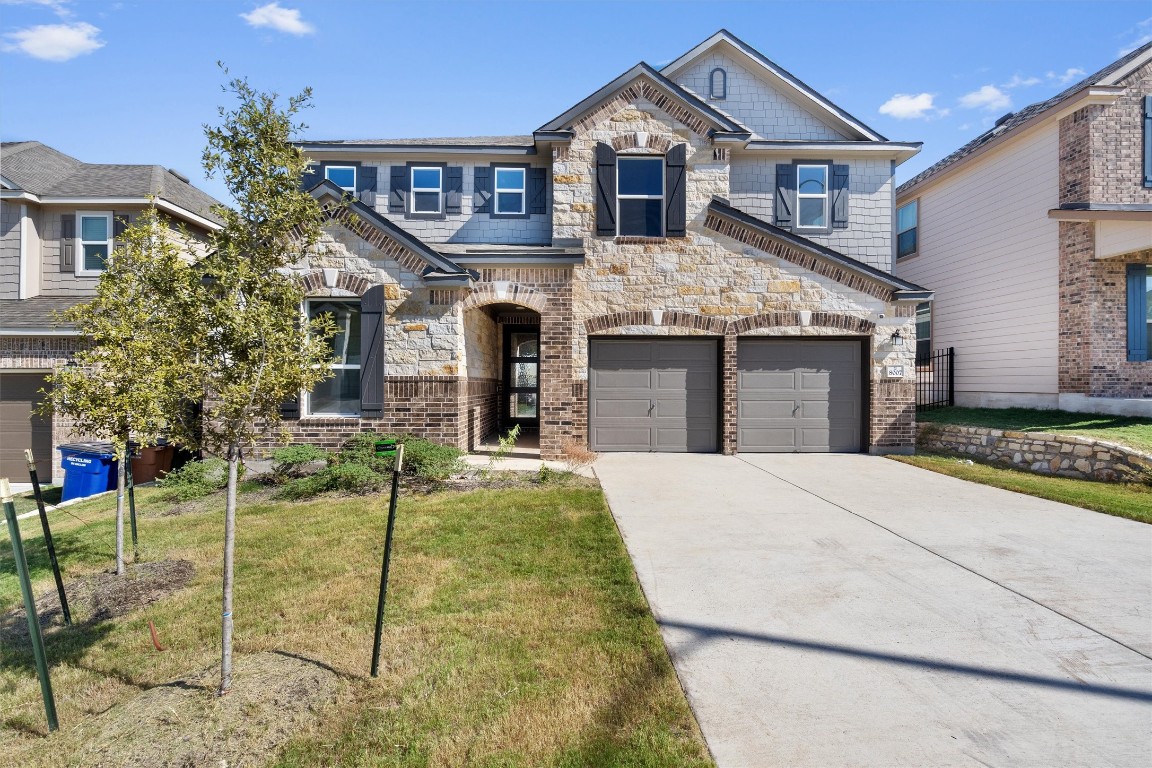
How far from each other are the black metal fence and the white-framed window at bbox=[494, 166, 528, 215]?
12.7 m

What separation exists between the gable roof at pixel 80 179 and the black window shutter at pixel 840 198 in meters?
15.3

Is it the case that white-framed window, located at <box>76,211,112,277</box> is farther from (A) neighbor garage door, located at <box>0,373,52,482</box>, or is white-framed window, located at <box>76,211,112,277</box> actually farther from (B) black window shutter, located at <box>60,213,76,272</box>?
(A) neighbor garage door, located at <box>0,373,52,482</box>

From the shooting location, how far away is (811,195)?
1453 centimetres

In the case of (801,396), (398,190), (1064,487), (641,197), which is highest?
(398,190)

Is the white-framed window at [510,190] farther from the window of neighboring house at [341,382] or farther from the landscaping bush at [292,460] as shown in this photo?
the landscaping bush at [292,460]

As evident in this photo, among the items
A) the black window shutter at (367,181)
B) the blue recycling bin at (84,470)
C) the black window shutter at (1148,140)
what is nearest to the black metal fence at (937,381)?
the black window shutter at (1148,140)

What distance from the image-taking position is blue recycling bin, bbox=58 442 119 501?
410 inches

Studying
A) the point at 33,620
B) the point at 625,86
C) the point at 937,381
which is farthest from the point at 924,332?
the point at 33,620

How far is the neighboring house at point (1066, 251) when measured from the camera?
1259 cm

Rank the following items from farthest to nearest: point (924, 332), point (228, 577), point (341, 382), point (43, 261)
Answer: point (924, 332) → point (43, 261) → point (341, 382) → point (228, 577)

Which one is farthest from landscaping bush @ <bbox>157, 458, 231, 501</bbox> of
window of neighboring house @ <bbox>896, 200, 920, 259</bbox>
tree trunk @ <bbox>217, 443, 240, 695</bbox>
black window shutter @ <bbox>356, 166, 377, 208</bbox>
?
window of neighboring house @ <bbox>896, 200, 920, 259</bbox>

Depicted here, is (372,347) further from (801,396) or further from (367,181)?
(801,396)

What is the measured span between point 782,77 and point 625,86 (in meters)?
5.07

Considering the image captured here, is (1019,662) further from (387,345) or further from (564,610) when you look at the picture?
(387,345)
